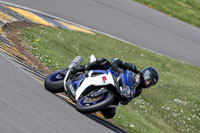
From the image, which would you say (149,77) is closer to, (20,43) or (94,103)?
(94,103)

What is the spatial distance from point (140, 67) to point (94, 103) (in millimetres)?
6732

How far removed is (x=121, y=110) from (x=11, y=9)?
20.4ft

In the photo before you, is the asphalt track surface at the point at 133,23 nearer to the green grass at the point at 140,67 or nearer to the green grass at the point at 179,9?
the green grass at the point at 179,9

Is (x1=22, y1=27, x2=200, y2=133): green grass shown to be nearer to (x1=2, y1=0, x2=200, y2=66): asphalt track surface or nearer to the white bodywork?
(x1=2, y1=0, x2=200, y2=66): asphalt track surface

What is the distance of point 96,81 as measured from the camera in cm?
780

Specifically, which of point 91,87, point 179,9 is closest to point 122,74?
point 91,87

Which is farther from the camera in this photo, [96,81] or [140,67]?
[140,67]

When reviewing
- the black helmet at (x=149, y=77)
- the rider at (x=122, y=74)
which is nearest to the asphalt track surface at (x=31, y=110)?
the rider at (x=122, y=74)

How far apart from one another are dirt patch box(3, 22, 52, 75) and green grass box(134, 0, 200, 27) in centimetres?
1017

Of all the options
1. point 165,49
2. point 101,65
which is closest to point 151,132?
point 101,65

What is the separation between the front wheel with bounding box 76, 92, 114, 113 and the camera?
284 inches

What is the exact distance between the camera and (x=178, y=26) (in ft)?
64.2

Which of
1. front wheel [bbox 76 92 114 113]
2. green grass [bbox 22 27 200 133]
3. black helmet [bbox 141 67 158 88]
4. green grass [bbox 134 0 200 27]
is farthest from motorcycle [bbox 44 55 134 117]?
green grass [bbox 134 0 200 27]

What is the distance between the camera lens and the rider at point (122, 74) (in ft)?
25.2
